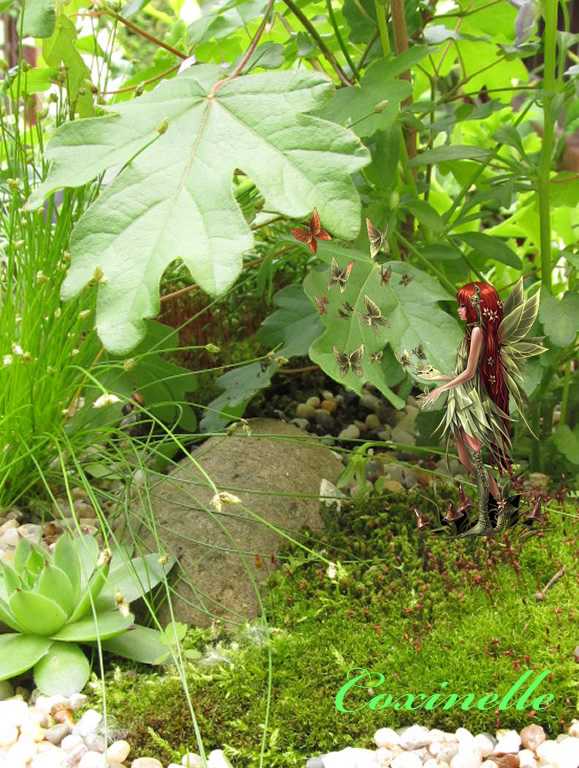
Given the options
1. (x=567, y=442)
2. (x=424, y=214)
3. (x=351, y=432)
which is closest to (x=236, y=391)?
(x=351, y=432)

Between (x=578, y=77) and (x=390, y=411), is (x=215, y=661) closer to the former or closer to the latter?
(x=390, y=411)

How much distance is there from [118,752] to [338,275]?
62cm

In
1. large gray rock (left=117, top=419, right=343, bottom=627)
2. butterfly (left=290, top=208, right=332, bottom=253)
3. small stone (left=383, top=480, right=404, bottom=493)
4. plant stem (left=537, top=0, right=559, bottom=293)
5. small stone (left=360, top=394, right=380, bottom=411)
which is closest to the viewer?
butterfly (left=290, top=208, right=332, bottom=253)

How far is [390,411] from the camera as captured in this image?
1.77 m

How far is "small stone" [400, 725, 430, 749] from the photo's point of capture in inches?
37.7

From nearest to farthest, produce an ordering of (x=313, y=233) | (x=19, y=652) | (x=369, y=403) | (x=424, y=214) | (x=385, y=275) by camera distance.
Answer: (x=313, y=233), (x=385, y=275), (x=19, y=652), (x=424, y=214), (x=369, y=403)

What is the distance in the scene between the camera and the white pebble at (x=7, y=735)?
103cm

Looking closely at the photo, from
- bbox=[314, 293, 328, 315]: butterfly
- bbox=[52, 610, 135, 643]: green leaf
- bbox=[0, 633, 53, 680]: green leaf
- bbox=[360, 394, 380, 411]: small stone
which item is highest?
bbox=[314, 293, 328, 315]: butterfly

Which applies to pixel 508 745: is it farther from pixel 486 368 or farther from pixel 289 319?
pixel 289 319

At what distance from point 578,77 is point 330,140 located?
25.1 inches

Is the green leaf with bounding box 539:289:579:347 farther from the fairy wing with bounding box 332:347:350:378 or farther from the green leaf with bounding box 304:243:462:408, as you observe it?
the fairy wing with bounding box 332:347:350:378

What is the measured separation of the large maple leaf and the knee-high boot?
254 millimetres

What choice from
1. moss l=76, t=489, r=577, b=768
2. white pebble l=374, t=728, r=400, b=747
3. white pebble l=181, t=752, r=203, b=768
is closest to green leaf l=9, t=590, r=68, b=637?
moss l=76, t=489, r=577, b=768

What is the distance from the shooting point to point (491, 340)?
0.79 m
